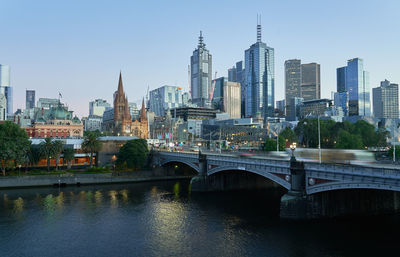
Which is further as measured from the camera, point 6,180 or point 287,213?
point 6,180

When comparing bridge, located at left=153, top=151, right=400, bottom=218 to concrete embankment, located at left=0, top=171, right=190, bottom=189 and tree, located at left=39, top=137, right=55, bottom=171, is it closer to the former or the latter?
concrete embankment, located at left=0, top=171, right=190, bottom=189

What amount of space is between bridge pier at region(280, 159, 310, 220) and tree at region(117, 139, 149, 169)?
5931 centimetres

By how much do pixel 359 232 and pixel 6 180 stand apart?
8049 centimetres

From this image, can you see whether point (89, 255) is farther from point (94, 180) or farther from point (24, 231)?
point (94, 180)

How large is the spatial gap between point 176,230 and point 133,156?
5396cm

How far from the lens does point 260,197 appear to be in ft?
223

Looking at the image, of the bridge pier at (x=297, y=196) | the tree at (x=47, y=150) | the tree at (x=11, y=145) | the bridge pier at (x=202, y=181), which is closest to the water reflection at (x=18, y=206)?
the tree at (x=11, y=145)

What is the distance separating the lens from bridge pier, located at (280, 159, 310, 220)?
149ft

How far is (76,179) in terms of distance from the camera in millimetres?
84438

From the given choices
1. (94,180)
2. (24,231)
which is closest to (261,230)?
(24,231)

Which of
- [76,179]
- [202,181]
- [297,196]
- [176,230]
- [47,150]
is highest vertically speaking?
[47,150]

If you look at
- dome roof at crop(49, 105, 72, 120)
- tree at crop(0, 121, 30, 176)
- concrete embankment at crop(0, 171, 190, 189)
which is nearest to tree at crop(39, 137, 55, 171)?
tree at crop(0, 121, 30, 176)

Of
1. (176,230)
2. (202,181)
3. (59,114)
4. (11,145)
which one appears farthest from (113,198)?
(59,114)

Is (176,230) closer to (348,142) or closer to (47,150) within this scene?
(47,150)
